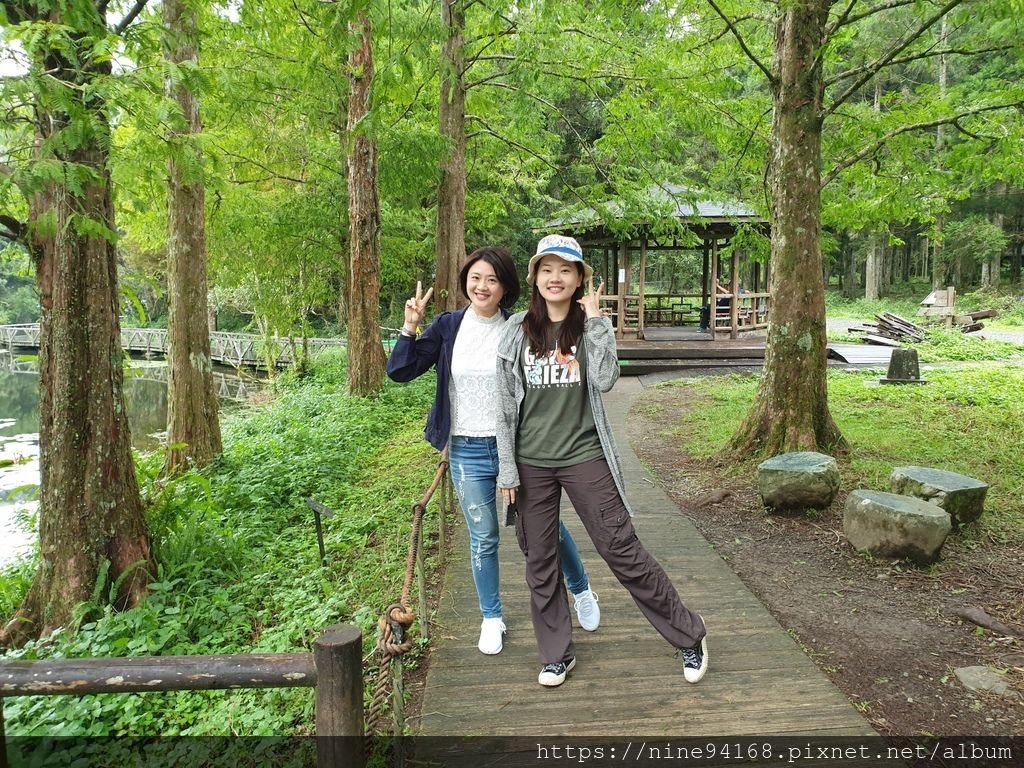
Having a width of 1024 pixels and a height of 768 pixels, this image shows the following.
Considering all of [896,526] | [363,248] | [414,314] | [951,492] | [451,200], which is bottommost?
[896,526]

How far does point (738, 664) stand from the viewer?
301 cm

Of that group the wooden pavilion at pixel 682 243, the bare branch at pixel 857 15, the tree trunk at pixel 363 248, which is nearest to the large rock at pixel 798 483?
the bare branch at pixel 857 15

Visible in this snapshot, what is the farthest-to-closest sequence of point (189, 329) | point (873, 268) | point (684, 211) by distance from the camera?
point (873, 268) → point (684, 211) → point (189, 329)

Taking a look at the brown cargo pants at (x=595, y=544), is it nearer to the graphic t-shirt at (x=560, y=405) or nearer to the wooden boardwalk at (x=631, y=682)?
the graphic t-shirt at (x=560, y=405)

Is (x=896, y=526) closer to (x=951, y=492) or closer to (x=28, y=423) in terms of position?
(x=951, y=492)

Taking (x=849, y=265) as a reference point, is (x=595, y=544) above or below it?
below

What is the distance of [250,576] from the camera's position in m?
4.47

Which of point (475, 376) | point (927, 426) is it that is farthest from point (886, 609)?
point (927, 426)

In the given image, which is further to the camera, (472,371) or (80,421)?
(80,421)

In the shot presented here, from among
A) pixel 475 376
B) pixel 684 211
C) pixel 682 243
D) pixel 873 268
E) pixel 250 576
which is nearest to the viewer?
pixel 475 376

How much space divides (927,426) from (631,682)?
6.91m

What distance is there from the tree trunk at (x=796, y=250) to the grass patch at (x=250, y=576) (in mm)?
3628

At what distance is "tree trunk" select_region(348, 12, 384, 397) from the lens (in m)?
9.91

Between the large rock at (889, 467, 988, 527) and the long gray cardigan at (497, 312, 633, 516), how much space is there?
320 centimetres
